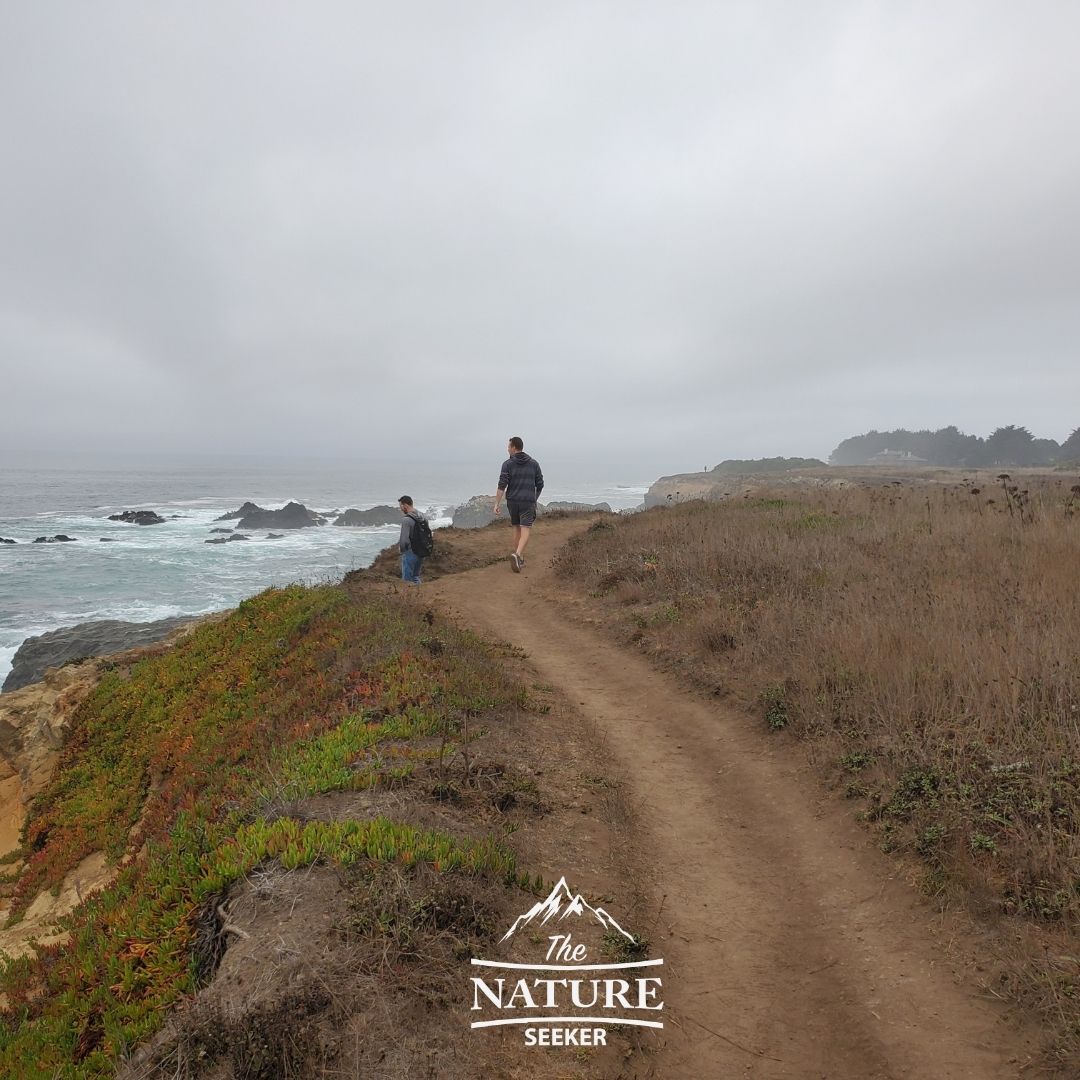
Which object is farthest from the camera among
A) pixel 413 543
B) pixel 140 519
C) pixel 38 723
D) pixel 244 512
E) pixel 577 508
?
pixel 244 512

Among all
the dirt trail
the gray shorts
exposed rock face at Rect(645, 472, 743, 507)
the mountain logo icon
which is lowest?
the dirt trail

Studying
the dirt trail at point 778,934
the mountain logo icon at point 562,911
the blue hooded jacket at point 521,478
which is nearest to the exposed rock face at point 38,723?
the blue hooded jacket at point 521,478

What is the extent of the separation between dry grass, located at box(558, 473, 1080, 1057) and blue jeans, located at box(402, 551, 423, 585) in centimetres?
390

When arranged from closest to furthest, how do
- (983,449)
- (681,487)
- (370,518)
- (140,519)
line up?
(140,519)
(681,487)
(370,518)
(983,449)

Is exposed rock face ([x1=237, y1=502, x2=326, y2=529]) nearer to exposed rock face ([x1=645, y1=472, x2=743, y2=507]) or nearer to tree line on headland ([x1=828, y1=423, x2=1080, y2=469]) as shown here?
exposed rock face ([x1=645, y1=472, x2=743, y2=507])

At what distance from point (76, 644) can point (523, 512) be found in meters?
17.3

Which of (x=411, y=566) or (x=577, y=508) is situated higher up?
(x=577, y=508)

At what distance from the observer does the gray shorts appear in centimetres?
1607

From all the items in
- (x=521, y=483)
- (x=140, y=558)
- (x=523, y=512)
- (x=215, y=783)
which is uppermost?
(x=521, y=483)

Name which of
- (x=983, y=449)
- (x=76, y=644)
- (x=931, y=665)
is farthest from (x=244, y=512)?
(x=983, y=449)

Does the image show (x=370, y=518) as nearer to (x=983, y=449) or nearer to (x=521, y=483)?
(x=521, y=483)

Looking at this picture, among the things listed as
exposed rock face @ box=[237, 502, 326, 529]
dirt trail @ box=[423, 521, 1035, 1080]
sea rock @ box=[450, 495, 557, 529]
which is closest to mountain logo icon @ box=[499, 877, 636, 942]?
dirt trail @ box=[423, 521, 1035, 1080]

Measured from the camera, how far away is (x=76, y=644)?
2250 cm

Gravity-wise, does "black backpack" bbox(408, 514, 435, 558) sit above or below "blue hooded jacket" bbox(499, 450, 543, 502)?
below
